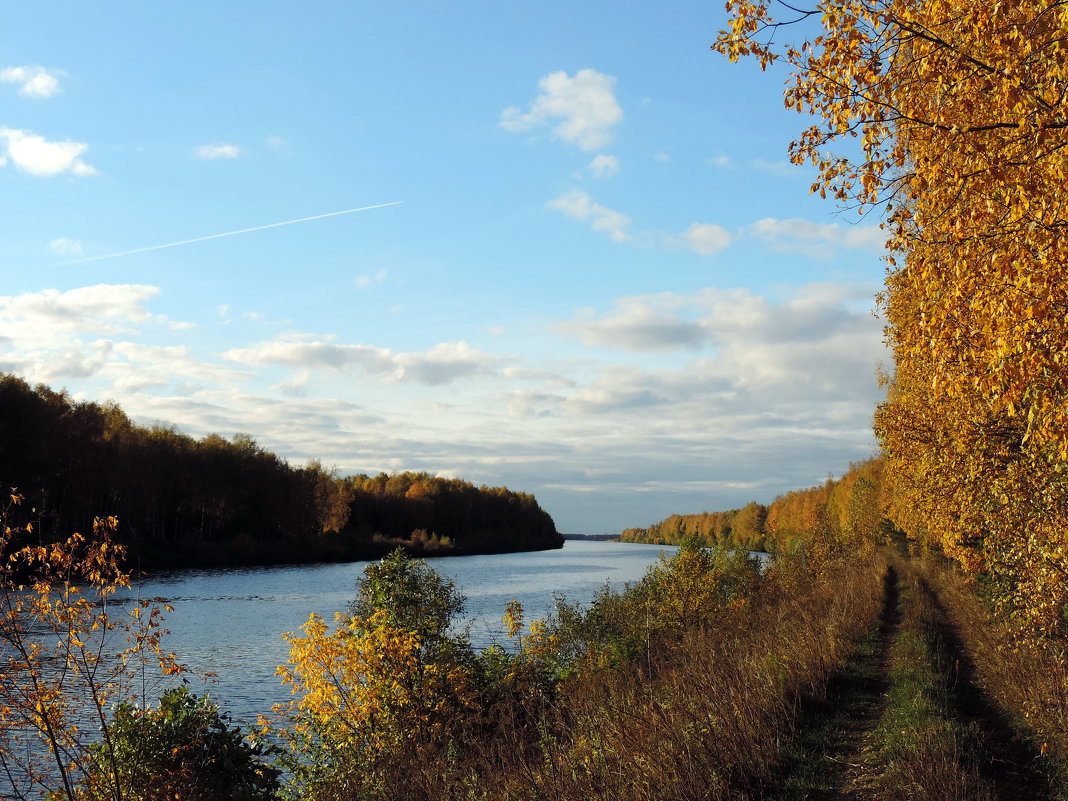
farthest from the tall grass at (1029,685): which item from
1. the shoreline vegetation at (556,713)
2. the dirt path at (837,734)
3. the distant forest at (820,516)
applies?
the distant forest at (820,516)

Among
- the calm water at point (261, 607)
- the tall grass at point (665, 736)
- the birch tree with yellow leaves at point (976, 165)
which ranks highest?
the birch tree with yellow leaves at point (976, 165)

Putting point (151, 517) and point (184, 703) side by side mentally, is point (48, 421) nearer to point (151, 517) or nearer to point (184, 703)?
point (151, 517)

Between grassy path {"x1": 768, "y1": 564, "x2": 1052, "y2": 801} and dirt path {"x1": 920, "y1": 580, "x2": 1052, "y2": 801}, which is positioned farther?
dirt path {"x1": 920, "y1": 580, "x2": 1052, "y2": 801}

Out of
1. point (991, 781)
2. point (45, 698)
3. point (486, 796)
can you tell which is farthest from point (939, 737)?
point (45, 698)

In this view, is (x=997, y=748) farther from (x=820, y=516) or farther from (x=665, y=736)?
(x=820, y=516)

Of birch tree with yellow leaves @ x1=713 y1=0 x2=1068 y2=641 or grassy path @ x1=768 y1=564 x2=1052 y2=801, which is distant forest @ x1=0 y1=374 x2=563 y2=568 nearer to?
grassy path @ x1=768 y1=564 x2=1052 y2=801

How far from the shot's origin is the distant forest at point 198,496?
2307 inches

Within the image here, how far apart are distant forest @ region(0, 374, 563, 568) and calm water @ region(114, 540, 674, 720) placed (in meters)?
5.75

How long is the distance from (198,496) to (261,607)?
5057 cm

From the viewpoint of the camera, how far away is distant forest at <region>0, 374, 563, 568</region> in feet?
192

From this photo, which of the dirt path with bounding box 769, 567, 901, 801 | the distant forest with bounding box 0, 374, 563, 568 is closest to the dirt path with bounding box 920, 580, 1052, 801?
the dirt path with bounding box 769, 567, 901, 801

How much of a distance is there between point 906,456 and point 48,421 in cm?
6141

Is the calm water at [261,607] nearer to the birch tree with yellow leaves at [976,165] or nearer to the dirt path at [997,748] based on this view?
the dirt path at [997,748]

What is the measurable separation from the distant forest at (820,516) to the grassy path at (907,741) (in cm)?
2261
